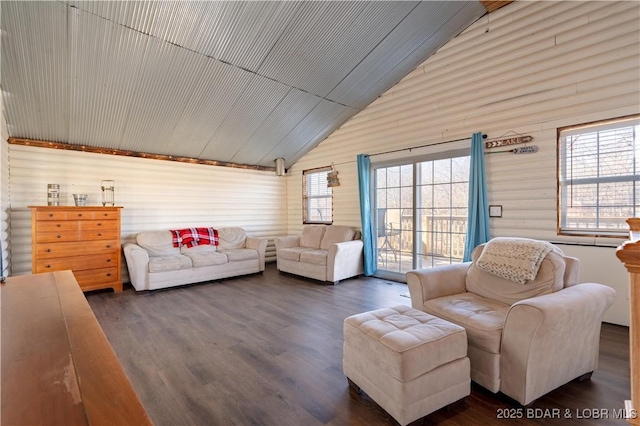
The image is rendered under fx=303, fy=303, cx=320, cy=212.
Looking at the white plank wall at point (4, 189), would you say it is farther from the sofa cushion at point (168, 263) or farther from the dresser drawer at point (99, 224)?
the sofa cushion at point (168, 263)

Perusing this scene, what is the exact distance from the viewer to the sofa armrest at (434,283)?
248 centimetres

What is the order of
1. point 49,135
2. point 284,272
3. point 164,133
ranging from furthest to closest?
point 284,272
point 164,133
point 49,135

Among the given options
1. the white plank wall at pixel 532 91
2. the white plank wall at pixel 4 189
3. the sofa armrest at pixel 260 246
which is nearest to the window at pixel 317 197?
the sofa armrest at pixel 260 246

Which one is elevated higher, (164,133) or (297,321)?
(164,133)

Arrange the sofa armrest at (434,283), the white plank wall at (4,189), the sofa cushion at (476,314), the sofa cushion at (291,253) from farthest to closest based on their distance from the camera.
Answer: the sofa cushion at (291,253) → the white plank wall at (4,189) → the sofa armrest at (434,283) → the sofa cushion at (476,314)

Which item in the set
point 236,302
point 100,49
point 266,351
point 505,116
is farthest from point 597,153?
point 100,49

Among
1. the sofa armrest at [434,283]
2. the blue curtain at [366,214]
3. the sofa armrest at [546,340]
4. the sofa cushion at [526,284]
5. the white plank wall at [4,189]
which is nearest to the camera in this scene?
the sofa armrest at [546,340]

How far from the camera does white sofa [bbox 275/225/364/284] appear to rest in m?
4.75

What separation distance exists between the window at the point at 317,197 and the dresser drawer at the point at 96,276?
3536 mm

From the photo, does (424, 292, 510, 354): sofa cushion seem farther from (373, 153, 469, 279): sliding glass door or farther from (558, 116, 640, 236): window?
(373, 153, 469, 279): sliding glass door

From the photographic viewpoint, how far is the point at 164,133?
4691mm

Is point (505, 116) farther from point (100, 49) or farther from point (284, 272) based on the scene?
point (100, 49)

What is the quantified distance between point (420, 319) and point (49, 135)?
17.0 ft

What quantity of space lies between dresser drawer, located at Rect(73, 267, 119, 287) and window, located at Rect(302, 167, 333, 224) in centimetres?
354
